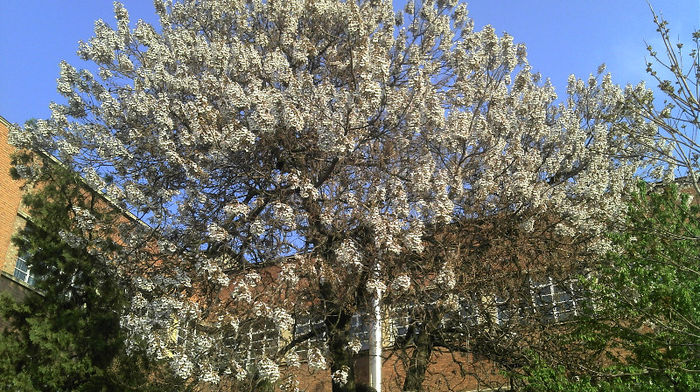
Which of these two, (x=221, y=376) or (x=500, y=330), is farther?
(x=500, y=330)

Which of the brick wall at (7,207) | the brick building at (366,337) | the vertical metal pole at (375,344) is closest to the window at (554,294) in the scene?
the brick building at (366,337)

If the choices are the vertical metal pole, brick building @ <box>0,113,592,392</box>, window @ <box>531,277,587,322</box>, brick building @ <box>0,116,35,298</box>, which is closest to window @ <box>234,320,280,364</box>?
brick building @ <box>0,113,592,392</box>

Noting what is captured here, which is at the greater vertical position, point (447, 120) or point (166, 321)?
point (447, 120)

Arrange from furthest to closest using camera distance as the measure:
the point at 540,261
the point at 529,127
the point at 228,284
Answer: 1. the point at 529,127
2. the point at 540,261
3. the point at 228,284

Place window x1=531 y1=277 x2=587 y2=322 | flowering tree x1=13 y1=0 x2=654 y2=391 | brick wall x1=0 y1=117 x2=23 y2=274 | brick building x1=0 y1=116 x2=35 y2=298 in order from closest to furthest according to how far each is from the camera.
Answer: flowering tree x1=13 y1=0 x2=654 y2=391, window x1=531 y1=277 x2=587 y2=322, brick building x1=0 y1=116 x2=35 y2=298, brick wall x1=0 y1=117 x2=23 y2=274

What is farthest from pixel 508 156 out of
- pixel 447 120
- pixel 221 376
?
pixel 221 376

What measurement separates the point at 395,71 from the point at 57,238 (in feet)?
23.6

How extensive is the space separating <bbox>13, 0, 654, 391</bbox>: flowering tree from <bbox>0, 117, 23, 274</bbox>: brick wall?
9.36 meters

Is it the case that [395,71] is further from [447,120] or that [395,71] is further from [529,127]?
[529,127]

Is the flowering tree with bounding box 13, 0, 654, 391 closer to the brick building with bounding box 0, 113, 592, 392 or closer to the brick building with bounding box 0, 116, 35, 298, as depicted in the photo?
the brick building with bounding box 0, 113, 592, 392

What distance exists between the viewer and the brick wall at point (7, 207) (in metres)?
19.5

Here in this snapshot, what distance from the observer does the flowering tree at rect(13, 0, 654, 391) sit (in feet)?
33.4

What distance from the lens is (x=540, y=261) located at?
11.3 meters

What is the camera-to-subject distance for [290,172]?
1108 centimetres
